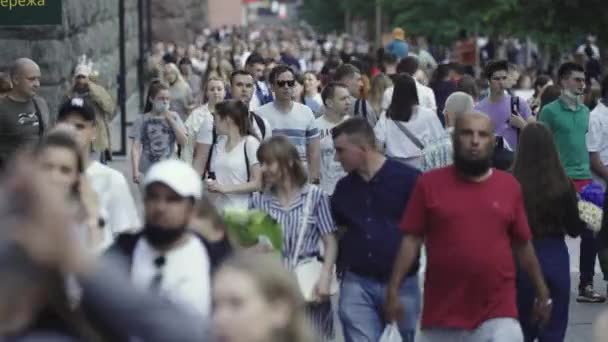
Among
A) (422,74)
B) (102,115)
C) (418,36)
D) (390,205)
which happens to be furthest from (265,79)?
(418,36)

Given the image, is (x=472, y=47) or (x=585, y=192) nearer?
(x=585, y=192)

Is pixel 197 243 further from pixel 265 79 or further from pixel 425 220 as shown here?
pixel 265 79

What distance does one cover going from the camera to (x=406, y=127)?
1377cm

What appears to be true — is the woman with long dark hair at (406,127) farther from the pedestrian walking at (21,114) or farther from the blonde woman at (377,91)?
the blonde woman at (377,91)

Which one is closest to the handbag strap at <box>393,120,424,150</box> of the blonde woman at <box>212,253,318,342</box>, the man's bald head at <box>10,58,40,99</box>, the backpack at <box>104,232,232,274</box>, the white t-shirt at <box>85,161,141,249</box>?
the man's bald head at <box>10,58,40,99</box>

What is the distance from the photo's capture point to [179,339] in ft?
14.6

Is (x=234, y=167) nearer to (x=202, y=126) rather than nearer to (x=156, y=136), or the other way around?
(x=202, y=126)

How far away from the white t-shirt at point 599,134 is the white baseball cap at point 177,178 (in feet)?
25.8

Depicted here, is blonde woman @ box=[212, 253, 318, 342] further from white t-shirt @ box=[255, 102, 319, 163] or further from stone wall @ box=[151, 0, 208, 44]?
stone wall @ box=[151, 0, 208, 44]

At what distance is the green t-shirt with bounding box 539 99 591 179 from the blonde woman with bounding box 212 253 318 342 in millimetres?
9552

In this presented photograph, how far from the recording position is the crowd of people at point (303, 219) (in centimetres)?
444

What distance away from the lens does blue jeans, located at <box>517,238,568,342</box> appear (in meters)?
9.59

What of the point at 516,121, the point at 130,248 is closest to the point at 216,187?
the point at 516,121

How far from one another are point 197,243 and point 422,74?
14.6 metres
